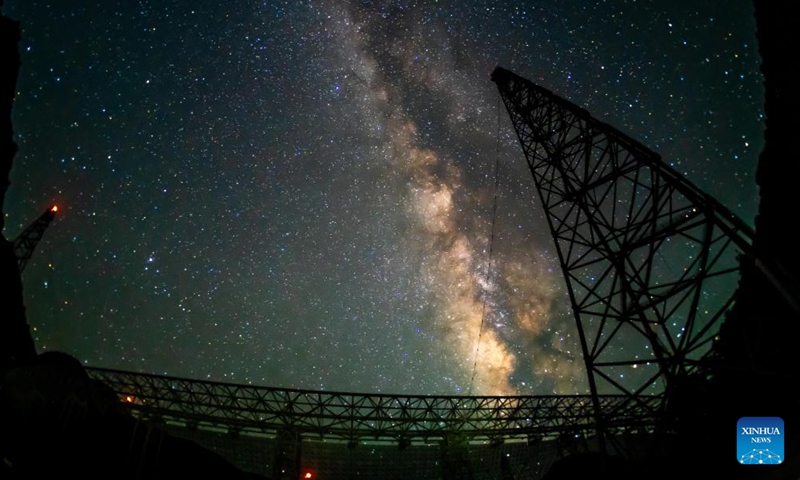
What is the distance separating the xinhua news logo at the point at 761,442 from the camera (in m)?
6.84

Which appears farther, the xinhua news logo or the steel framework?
the steel framework

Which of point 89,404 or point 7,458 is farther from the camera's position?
point 89,404

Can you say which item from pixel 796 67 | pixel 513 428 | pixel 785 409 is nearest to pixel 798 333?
pixel 785 409

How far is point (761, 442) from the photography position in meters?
6.84

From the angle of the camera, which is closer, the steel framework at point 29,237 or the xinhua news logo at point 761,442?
the xinhua news logo at point 761,442

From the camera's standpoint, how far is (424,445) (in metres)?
22.2

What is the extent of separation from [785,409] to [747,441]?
184cm

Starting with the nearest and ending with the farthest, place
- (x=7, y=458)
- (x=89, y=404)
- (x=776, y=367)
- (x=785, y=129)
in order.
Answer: (x=785, y=129) < (x=776, y=367) < (x=7, y=458) < (x=89, y=404)

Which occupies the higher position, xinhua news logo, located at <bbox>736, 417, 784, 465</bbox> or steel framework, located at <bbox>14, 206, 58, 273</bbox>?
steel framework, located at <bbox>14, 206, 58, 273</bbox>

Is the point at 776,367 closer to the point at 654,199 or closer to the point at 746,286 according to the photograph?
the point at 746,286

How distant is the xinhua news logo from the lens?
6840 millimetres

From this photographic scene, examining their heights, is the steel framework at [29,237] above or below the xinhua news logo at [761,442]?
above

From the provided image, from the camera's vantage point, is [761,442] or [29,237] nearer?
[761,442]

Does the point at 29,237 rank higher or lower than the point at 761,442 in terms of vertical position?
higher
